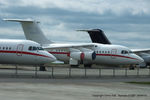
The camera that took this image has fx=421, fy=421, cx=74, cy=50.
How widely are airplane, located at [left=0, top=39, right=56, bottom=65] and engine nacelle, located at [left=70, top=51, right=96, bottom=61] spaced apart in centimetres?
Result: 1599

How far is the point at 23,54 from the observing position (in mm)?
45906

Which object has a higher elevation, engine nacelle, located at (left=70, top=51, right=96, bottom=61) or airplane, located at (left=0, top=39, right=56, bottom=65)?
airplane, located at (left=0, top=39, right=56, bottom=65)

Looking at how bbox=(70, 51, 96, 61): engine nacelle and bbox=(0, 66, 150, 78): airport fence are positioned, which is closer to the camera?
bbox=(0, 66, 150, 78): airport fence

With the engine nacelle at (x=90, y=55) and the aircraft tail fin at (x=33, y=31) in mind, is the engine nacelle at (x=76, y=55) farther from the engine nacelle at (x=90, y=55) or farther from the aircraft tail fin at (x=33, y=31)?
the aircraft tail fin at (x=33, y=31)

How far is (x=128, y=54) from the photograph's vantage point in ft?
199

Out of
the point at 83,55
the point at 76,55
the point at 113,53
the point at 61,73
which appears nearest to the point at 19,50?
the point at 61,73

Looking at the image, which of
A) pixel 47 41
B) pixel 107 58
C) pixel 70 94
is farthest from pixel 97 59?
pixel 70 94

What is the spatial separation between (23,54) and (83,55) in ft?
57.9

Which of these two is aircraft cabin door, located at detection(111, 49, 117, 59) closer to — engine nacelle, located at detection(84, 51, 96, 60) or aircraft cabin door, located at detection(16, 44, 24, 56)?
engine nacelle, located at detection(84, 51, 96, 60)

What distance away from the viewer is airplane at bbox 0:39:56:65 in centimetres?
4544

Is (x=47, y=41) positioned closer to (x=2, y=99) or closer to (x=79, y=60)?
(x=79, y=60)

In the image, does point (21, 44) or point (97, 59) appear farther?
point (97, 59)

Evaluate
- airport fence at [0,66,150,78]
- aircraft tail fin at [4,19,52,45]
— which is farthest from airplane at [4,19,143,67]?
airport fence at [0,66,150,78]

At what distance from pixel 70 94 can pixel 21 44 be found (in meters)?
27.3
